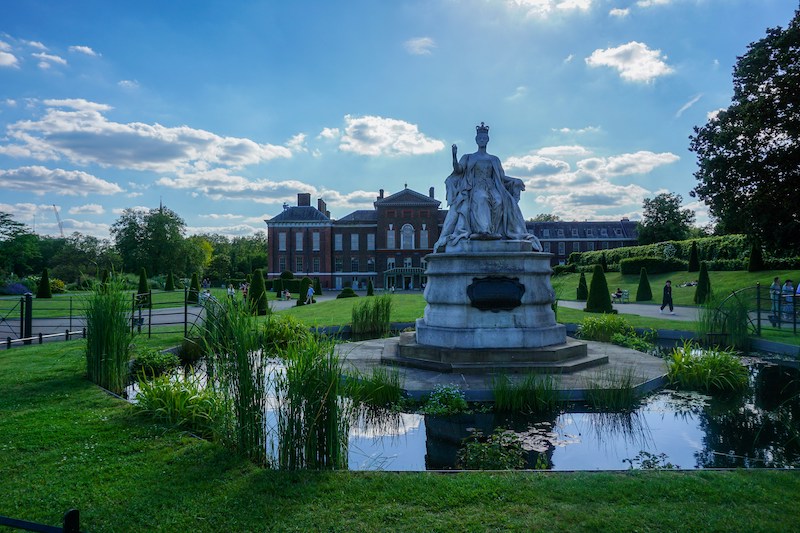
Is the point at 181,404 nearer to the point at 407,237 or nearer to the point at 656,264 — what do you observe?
the point at 656,264

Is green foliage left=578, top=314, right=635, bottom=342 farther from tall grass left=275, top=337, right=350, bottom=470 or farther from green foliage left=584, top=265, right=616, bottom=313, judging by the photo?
tall grass left=275, top=337, right=350, bottom=470

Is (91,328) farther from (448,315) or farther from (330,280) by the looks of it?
(330,280)

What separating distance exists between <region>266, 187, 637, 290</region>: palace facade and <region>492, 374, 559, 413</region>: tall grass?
5320cm

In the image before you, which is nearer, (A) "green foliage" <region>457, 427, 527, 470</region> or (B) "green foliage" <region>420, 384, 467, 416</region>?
(A) "green foliage" <region>457, 427, 527, 470</region>

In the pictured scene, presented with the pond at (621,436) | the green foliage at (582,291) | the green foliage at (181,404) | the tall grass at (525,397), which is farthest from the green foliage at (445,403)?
the green foliage at (582,291)

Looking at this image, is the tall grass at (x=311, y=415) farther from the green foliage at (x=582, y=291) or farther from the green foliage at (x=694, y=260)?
the green foliage at (x=694, y=260)

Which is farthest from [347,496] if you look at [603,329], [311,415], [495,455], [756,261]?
[756,261]

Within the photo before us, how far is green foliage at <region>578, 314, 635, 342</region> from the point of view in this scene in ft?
41.0

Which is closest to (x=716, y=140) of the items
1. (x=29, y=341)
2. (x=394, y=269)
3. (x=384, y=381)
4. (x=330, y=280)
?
(x=384, y=381)

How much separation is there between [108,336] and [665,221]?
7312 centimetres

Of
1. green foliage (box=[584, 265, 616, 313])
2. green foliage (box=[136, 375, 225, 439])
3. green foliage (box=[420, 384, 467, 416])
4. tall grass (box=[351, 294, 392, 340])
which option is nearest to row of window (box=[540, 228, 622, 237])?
green foliage (box=[584, 265, 616, 313])

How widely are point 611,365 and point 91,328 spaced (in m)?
8.31

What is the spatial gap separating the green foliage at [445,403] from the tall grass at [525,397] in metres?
0.45

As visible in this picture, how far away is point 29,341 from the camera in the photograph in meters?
11.9
